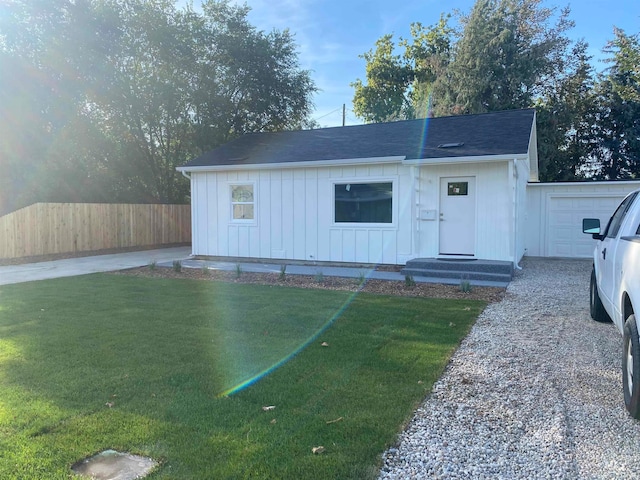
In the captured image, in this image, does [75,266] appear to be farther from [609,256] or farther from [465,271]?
[609,256]

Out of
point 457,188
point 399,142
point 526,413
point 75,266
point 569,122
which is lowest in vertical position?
point 526,413

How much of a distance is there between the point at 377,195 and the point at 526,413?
801 centimetres

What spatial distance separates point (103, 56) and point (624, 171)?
23.8 metres

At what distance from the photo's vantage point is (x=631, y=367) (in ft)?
10.8

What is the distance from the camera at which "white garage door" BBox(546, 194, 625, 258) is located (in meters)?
12.9

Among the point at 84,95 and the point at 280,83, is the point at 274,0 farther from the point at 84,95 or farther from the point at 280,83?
the point at 84,95

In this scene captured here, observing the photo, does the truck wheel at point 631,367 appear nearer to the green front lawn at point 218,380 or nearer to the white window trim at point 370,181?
the green front lawn at point 218,380

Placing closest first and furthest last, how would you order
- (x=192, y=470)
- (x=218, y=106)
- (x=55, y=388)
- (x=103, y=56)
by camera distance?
(x=192, y=470) < (x=55, y=388) < (x=103, y=56) < (x=218, y=106)

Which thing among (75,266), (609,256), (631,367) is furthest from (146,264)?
(631,367)

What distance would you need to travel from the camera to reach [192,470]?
8.43 feet

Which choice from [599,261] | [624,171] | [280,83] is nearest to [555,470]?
[599,261]

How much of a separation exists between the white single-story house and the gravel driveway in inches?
193

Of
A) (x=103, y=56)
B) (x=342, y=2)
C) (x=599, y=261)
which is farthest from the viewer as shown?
(x=342, y=2)

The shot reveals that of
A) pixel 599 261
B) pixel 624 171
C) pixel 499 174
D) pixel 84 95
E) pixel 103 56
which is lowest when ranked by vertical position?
pixel 599 261
